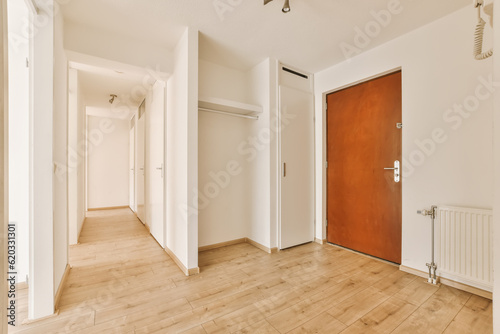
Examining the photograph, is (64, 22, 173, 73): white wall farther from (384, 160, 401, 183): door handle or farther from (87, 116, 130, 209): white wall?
(87, 116, 130, 209): white wall

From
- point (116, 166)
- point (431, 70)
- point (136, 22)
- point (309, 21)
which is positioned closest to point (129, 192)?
point (116, 166)

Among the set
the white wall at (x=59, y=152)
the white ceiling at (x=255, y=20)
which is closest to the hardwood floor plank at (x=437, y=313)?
the white ceiling at (x=255, y=20)

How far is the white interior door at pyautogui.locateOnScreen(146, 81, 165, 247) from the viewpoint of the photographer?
310cm

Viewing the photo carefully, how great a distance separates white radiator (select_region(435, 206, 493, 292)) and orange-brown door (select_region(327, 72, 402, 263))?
450 millimetres

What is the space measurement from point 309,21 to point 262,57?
0.84 metres

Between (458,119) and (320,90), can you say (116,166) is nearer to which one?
(320,90)

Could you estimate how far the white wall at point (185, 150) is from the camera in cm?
229

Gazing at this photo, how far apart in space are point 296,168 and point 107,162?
210 inches

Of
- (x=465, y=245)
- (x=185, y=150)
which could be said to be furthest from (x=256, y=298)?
(x=465, y=245)

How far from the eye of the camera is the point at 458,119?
2.02 metres

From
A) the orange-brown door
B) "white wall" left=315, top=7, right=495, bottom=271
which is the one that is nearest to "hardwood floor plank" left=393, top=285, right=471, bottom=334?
"white wall" left=315, top=7, right=495, bottom=271

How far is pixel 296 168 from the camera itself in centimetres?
316

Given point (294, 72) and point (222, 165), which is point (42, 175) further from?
point (294, 72)

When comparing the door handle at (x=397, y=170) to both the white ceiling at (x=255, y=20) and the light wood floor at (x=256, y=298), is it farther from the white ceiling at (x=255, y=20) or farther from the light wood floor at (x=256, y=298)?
the white ceiling at (x=255, y=20)
